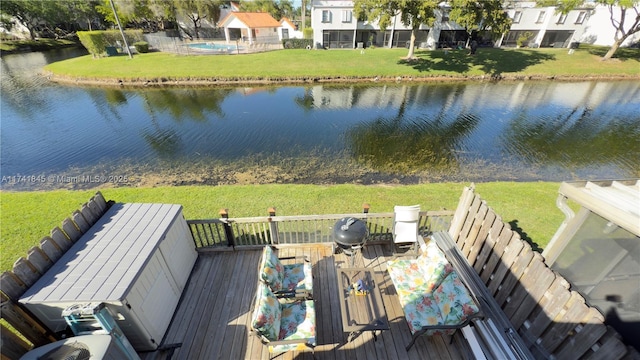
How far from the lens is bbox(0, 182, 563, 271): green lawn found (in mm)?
7809

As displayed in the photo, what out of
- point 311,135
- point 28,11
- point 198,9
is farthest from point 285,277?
point 28,11

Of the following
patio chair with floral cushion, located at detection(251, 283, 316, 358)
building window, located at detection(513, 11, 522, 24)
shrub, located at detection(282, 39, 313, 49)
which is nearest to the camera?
patio chair with floral cushion, located at detection(251, 283, 316, 358)

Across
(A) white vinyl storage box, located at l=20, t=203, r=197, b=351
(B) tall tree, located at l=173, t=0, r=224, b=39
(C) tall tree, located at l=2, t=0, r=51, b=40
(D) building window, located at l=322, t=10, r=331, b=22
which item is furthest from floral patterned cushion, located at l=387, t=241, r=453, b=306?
(C) tall tree, located at l=2, t=0, r=51, b=40

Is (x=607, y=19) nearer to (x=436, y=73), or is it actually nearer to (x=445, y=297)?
(x=436, y=73)

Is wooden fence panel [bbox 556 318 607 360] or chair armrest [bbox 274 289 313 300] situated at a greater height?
wooden fence panel [bbox 556 318 607 360]

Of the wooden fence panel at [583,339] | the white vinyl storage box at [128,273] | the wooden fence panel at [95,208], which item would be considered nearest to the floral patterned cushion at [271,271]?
the white vinyl storage box at [128,273]

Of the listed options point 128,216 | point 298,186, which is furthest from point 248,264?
point 298,186

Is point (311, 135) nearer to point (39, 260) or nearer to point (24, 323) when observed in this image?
point (39, 260)

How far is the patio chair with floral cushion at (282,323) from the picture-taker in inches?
163

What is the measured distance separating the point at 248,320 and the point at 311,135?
11.9m

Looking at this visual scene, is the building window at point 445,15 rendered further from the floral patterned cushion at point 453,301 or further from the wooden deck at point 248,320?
the floral patterned cushion at point 453,301

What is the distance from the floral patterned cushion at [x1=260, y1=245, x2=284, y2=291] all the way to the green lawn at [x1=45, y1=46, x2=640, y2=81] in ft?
83.7

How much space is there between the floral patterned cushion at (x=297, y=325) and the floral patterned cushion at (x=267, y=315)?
6.0 inches

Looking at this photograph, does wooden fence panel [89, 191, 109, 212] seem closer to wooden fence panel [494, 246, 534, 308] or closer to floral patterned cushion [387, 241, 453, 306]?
floral patterned cushion [387, 241, 453, 306]
